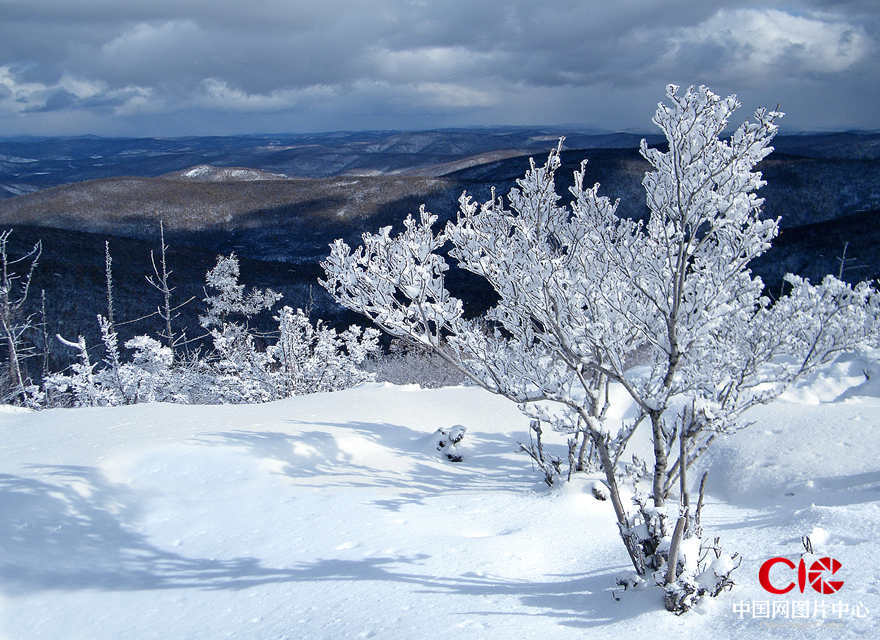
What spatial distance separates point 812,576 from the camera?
3.67 metres

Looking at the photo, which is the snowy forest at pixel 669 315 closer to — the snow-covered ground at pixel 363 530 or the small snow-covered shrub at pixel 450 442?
the snow-covered ground at pixel 363 530

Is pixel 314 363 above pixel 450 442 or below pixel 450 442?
below

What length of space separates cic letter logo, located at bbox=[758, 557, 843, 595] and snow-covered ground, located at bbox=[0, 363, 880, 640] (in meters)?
0.08

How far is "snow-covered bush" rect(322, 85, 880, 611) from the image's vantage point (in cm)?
357

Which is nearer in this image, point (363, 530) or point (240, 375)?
point (363, 530)

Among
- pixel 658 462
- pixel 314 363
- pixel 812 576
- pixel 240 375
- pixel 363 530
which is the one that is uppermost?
pixel 658 462

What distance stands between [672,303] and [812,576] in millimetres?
1904

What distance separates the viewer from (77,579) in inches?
183

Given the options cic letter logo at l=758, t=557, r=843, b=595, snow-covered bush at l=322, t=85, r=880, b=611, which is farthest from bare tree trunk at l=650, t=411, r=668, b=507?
cic letter logo at l=758, t=557, r=843, b=595

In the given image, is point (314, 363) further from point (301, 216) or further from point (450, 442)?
point (301, 216)

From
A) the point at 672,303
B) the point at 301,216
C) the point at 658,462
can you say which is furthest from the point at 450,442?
the point at 301,216

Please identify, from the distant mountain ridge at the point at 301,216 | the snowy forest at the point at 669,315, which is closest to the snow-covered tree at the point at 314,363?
the snowy forest at the point at 669,315

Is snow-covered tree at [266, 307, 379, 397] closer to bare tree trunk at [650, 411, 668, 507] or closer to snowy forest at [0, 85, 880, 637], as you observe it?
snowy forest at [0, 85, 880, 637]

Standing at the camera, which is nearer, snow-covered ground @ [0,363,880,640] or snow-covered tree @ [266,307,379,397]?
snow-covered ground @ [0,363,880,640]
